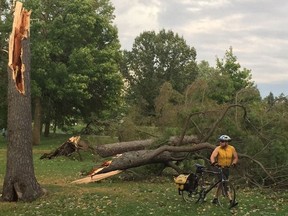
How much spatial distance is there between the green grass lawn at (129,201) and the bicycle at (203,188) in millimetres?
221

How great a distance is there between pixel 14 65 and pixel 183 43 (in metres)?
50.4

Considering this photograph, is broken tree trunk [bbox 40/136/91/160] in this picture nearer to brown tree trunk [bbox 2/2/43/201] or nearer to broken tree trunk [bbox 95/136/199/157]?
broken tree trunk [bbox 95/136/199/157]

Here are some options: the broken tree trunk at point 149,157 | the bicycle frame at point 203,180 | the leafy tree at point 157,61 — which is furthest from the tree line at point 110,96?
the leafy tree at point 157,61

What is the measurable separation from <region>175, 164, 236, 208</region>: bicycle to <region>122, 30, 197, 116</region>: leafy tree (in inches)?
1862

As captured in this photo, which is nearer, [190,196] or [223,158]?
[223,158]

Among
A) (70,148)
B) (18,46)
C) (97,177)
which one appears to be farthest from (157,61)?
(18,46)

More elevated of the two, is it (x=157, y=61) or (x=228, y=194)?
(x=157, y=61)

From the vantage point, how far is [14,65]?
Answer: 11461 millimetres

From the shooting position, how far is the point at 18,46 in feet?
38.0

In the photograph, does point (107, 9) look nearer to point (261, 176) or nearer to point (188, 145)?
point (188, 145)

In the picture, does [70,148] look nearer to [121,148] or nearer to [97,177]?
[121,148]

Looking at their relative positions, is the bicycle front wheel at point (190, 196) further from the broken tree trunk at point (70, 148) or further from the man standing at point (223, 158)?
the broken tree trunk at point (70, 148)

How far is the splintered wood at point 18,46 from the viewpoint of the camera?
11288 millimetres

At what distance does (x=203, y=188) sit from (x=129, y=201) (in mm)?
1692
